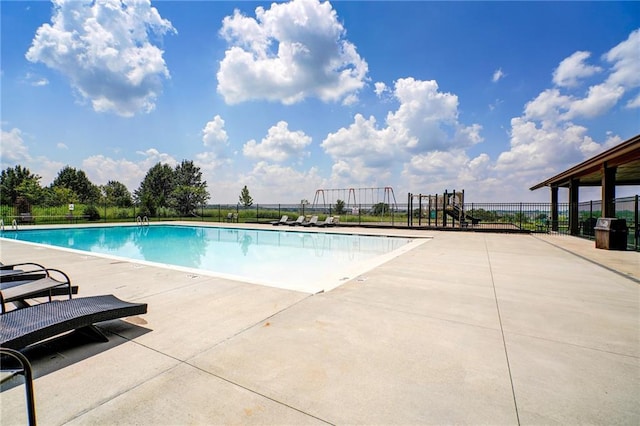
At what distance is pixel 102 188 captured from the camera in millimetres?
49875

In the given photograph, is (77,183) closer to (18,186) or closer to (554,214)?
(18,186)

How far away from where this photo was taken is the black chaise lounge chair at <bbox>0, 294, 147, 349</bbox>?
211 centimetres

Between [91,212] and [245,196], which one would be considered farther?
[245,196]

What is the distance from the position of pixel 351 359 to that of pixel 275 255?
7.62 m

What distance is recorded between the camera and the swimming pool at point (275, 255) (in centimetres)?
567

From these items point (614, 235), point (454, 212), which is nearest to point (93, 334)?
point (614, 235)

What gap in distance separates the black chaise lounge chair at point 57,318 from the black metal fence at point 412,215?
13640 millimetres

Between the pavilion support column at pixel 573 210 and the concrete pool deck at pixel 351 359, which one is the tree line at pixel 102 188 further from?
the pavilion support column at pixel 573 210

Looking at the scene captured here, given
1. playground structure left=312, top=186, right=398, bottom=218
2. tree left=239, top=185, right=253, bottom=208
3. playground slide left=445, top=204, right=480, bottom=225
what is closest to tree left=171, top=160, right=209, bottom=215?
tree left=239, top=185, right=253, bottom=208

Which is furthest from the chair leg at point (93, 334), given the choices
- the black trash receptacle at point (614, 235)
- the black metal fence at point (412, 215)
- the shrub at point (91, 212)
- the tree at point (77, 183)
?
the tree at point (77, 183)

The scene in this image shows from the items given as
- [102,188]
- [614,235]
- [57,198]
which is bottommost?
[614,235]

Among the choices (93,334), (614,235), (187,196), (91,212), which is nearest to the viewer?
(93,334)

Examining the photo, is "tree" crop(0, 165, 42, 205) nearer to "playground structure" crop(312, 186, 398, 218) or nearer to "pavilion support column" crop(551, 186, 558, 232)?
"playground structure" crop(312, 186, 398, 218)

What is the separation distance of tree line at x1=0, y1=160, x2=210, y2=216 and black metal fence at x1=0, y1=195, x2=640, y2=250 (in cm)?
599
